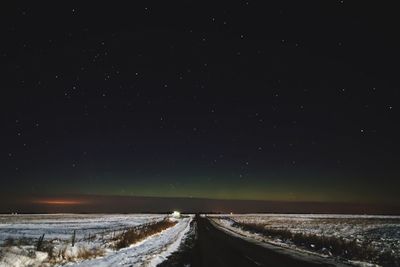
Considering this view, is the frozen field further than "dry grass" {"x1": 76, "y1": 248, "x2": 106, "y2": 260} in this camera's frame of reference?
Yes

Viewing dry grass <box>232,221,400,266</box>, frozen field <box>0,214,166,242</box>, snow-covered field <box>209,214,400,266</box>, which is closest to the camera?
→ dry grass <box>232,221,400,266</box>

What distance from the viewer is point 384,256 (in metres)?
17.9

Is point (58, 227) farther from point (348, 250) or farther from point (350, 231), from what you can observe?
point (348, 250)

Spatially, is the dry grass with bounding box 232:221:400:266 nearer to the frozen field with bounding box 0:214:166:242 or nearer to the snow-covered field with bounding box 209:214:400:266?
the snow-covered field with bounding box 209:214:400:266

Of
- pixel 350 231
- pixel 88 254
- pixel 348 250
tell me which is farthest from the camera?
pixel 350 231

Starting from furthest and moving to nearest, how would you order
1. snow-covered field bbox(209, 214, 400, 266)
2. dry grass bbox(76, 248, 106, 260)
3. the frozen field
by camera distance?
1. the frozen field
2. snow-covered field bbox(209, 214, 400, 266)
3. dry grass bbox(76, 248, 106, 260)

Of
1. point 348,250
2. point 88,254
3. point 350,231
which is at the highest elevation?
point 350,231

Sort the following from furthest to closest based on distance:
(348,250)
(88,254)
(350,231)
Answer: (350,231) < (348,250) < (88,254)

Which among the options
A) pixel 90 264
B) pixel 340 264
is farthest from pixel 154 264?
pixel 340 264

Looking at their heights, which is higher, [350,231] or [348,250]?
[350,231]

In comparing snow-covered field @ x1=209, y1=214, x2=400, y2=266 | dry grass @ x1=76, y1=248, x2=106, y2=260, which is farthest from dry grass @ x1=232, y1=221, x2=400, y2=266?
dry grass @ x1=76, y1=248, x2=106, y2=260

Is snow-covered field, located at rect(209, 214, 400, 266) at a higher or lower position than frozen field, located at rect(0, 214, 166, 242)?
higher

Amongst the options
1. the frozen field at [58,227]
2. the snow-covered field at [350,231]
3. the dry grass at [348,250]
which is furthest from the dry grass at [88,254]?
the frozen field at [58,227]

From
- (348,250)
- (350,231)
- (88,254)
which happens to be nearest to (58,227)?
(350,231)
